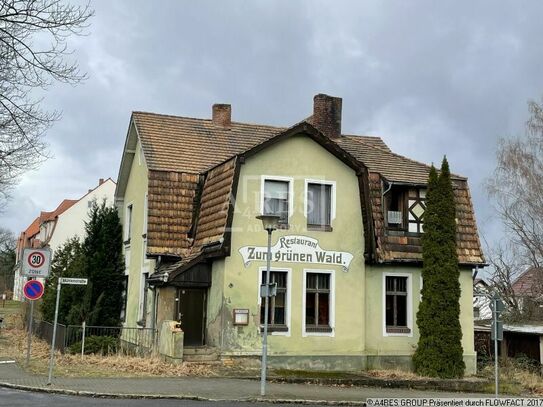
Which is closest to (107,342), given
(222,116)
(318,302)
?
(318,302)

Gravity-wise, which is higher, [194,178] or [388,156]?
[388,156]

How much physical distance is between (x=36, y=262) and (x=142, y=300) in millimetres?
8658

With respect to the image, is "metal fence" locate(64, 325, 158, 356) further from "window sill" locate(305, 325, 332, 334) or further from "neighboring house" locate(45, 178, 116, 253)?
"neighboring house" locate(45, 178, 116, 253)

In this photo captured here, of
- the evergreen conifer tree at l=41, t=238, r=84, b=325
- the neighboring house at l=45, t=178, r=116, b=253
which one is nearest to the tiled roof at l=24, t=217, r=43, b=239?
the neighboring house at l=45, t=178, r=116, b=253

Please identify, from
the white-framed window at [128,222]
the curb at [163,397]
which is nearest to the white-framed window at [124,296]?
the white-framed window at [128,222]

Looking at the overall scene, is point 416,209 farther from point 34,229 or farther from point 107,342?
point 34,229

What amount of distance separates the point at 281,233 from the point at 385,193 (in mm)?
4409

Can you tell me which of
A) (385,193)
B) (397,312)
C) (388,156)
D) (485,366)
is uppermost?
(388,156)

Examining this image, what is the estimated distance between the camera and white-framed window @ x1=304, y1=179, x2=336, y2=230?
73.2 feet

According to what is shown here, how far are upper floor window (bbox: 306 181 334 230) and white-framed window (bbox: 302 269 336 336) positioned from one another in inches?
64.8

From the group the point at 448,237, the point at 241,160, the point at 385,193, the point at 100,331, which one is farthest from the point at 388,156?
the point at 100,331

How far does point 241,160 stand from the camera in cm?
2153

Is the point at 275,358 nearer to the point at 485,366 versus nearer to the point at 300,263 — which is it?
the point at 300,263

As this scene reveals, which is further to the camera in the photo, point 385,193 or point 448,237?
point 385,193
